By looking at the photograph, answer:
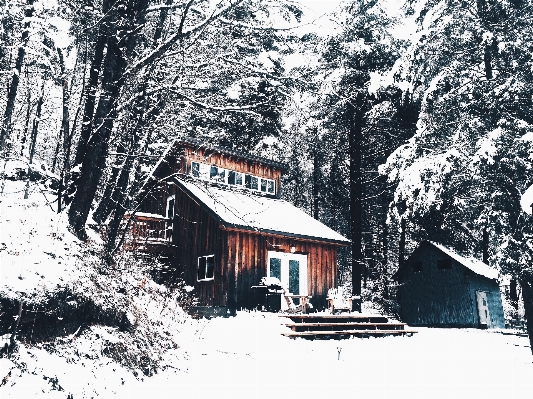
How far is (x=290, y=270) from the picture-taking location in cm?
1912

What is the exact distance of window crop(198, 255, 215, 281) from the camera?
58.8ft

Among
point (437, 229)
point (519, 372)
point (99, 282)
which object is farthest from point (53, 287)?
point (437, 229)

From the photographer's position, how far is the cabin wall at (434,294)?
24828mm

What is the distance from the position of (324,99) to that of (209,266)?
11974 mm

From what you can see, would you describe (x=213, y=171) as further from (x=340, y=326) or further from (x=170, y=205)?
(x=340, y=326)

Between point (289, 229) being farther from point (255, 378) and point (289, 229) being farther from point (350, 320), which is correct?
point (255, 378)

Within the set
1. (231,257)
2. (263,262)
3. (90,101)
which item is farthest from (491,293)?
(90,101)

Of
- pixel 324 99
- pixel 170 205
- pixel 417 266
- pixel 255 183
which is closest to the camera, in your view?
pixel 170 205

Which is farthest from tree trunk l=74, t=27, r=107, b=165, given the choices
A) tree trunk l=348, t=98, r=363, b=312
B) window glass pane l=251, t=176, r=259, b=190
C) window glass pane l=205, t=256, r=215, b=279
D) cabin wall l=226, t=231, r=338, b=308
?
tree trunk l=348, t=98, r=363, b=312

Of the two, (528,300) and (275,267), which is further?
(275,267)

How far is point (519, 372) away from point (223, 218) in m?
10.7

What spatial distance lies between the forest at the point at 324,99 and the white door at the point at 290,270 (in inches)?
147

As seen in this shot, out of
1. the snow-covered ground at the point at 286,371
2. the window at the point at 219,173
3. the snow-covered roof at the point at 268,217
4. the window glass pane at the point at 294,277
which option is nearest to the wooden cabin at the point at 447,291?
the snow-covered roof at the point at 268,217

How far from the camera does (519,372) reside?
9.34 metres
